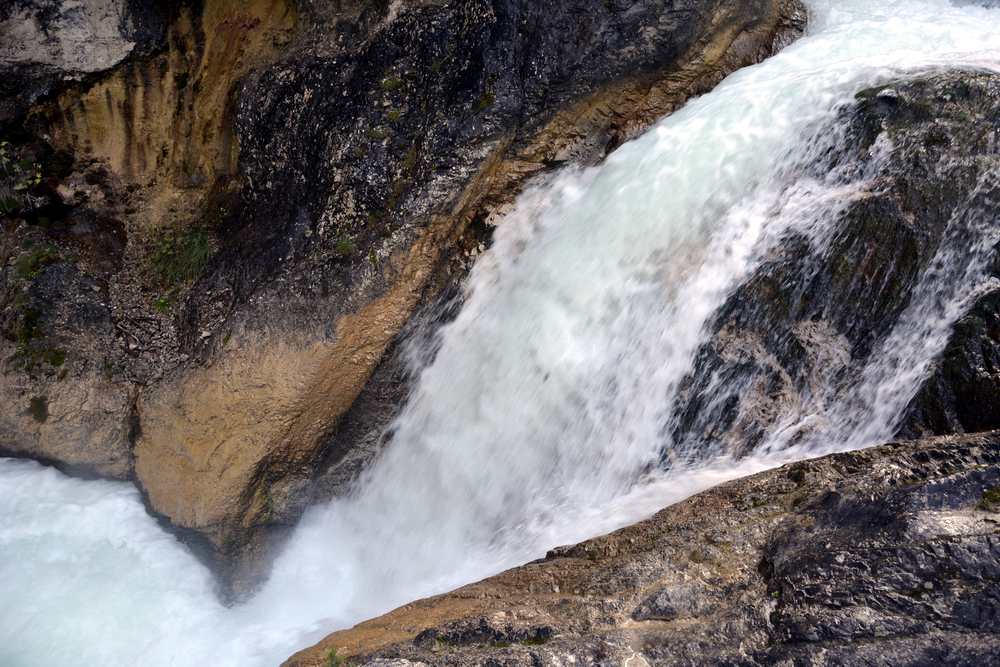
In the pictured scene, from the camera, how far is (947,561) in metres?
3.24

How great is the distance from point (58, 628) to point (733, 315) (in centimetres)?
542

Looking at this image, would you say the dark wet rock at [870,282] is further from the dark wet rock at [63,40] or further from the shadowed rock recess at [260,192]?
the dark wet rock at [63,40]

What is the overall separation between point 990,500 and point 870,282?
1637 mm

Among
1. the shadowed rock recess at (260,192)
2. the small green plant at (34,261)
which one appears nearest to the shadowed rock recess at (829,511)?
the shadowed rock recess at (260,192)

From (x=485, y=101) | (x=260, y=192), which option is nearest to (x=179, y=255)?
(x=260, y=192)

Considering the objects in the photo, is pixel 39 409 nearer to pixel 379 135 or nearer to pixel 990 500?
pixel 379 135

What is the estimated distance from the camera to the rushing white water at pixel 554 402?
198 inches

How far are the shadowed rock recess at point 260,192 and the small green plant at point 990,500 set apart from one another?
4.02 m

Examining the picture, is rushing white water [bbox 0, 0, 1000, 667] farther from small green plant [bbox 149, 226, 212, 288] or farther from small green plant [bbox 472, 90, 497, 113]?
small green plant [bbox 149, 226, 212, 288]

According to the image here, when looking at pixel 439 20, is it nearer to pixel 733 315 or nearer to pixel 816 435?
pixel 733 315

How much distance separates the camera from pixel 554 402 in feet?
18.2

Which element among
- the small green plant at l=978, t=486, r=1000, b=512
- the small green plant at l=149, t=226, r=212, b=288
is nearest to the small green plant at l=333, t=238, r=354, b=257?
the small green plant at l=149, t=226, r=212, b=288

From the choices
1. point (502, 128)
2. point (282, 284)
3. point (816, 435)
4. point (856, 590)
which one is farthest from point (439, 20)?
point (856, 590)

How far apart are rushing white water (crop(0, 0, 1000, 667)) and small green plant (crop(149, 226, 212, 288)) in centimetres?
197
